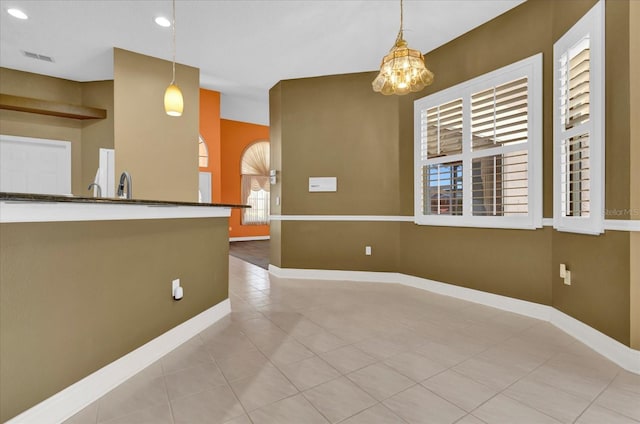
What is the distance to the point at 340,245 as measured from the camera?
15.3ft

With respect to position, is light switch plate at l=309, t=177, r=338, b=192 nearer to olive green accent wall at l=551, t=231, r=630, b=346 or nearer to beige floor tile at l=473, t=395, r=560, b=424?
olive green accent wall at l=551, t=231, r=630, b=346

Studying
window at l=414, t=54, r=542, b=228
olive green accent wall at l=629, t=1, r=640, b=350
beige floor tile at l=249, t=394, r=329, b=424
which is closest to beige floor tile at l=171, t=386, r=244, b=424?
beige floor tile at l=249, t=394, r=329, b=424

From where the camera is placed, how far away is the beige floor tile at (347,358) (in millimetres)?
2016

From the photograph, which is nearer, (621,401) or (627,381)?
(621,401)

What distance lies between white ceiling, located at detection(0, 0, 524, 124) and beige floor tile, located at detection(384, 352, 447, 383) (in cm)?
326

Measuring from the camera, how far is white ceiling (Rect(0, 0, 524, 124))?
3164mm

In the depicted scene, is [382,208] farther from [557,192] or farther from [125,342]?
[125,342]

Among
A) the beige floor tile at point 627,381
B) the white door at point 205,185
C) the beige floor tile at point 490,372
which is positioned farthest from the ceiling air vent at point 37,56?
the beige floor tile at point 627,381

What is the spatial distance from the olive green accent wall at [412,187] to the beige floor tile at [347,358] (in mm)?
1756

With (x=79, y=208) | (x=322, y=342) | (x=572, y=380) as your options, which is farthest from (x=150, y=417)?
(x=572, y=380)

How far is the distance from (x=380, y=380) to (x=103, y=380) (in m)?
1.58

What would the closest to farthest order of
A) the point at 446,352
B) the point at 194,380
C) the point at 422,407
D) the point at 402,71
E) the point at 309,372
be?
the point at 422,407, the point at 194,380, the point at 309,372, the point at 446,352, the point at 402,71

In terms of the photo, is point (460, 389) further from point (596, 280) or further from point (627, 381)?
point (596, 280)

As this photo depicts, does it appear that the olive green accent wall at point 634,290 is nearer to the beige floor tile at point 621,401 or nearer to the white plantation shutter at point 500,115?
the beige floor tile at point 621,401
